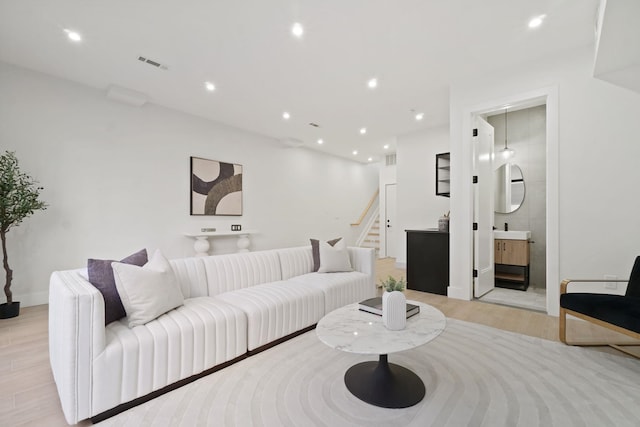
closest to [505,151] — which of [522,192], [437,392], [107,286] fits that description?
[522,192]

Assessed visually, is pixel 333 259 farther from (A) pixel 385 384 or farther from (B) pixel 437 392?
(B) pixel 437 392

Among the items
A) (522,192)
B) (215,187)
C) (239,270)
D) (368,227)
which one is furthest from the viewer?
(368,227)

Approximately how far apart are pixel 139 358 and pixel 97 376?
0.66ft

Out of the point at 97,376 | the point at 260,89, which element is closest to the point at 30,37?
the point at 260,89

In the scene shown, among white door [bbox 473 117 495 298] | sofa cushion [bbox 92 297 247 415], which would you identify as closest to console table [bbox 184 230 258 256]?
sofa cushion [bbox 92 297 247 415]

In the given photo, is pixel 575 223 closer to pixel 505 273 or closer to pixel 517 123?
pixel 505 273

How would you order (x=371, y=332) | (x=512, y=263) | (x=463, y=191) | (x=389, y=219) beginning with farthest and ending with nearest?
(x=389, y=219) < (x=512, y=263) < (x=463, y=191) < (x=371, y=332)

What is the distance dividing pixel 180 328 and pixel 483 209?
4.01 meters

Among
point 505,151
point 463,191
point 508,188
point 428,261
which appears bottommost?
point 428,261

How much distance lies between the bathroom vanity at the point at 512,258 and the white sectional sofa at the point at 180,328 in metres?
2.91

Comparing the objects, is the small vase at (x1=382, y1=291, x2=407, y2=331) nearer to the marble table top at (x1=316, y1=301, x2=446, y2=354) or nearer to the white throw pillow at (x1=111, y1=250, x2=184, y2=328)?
the marble table top at (x1=316, y1=301, x2=446, y2=354)

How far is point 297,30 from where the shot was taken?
2729 millimetres

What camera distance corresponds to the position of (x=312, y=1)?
2.36m

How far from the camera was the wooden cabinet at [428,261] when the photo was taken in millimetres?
4105
